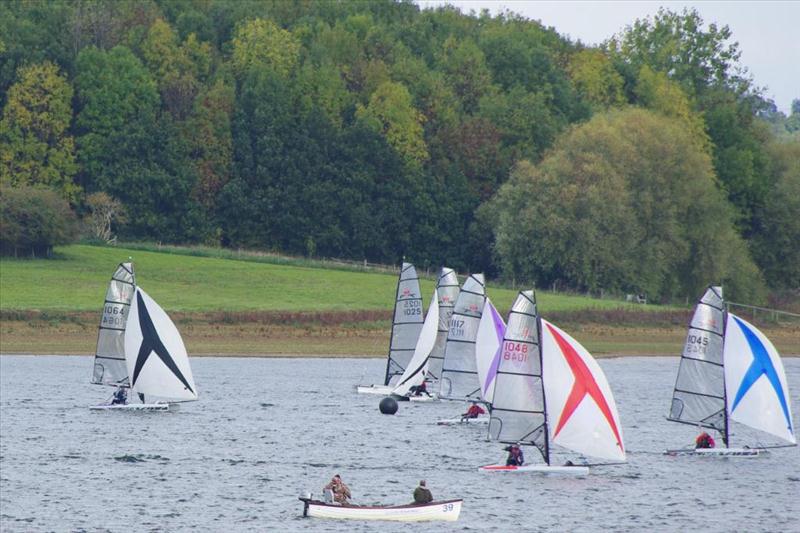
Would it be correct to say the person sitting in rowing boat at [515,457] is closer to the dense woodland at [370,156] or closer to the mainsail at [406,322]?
the mainsail at [406,322]

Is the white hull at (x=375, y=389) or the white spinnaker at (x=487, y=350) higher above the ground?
the white spinnaker at (x=487, y=350)

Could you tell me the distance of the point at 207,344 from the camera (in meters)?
98.2

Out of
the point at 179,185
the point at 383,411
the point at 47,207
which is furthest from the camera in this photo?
the point at 179,185

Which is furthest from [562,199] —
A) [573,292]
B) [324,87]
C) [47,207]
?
[47,207]

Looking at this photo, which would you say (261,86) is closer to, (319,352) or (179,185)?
(179,185)

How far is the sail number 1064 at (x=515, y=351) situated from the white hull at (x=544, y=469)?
408 centimetres

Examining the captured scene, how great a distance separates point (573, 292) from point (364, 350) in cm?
3253

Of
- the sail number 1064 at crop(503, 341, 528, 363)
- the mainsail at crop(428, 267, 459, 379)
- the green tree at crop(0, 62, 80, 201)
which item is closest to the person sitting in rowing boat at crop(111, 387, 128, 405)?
the mainsail at crop(428, 267, 459, 379)

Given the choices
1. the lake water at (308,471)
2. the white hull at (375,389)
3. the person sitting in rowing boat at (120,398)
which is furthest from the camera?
the white hull at (375,389)

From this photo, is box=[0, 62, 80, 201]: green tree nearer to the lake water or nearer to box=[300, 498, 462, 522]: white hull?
the lake water

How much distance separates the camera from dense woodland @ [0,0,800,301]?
13050cm

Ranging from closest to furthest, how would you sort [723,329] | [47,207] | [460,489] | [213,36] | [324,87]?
[460,489] → [723,329] → [47,207] → [324,87] → [213,36]

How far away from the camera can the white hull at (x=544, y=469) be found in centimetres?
5675

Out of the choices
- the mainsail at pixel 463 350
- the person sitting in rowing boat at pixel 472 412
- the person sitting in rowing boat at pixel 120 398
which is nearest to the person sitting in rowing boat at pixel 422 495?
the person sitting in rowing boat at pixel 472 412
